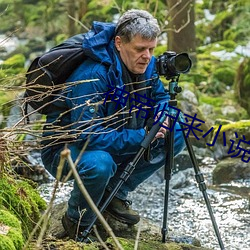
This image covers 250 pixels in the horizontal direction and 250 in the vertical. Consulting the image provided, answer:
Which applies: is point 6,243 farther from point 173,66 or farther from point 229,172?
point 229,172

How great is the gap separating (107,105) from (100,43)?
353 mm

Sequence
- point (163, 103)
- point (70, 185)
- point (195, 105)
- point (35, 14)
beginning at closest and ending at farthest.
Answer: point (163, 103), point (70, 185), point (195, 105), point (35, 14)

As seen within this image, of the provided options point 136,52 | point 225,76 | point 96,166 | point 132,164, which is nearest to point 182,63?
point 136,52

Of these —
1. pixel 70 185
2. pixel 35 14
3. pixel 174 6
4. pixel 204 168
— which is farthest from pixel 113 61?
pixel 35 14

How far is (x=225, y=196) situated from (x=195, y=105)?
262cm

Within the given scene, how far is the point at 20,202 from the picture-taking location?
3072 millimetres

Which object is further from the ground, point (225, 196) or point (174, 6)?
point (174, 6)

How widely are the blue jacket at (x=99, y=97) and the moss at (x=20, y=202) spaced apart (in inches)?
15.1

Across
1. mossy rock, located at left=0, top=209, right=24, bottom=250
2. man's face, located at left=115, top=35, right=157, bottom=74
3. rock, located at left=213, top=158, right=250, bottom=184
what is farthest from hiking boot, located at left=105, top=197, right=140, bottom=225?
rock, located at left=213, top=158, right=250, bottom=184

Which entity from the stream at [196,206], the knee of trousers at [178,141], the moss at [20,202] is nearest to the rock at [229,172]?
the stream at [196,206]

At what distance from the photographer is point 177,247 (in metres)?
3.41

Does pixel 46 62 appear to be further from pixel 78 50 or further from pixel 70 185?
pixel 70 185

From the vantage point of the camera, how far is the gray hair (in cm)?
331

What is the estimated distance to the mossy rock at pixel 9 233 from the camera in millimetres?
2289
